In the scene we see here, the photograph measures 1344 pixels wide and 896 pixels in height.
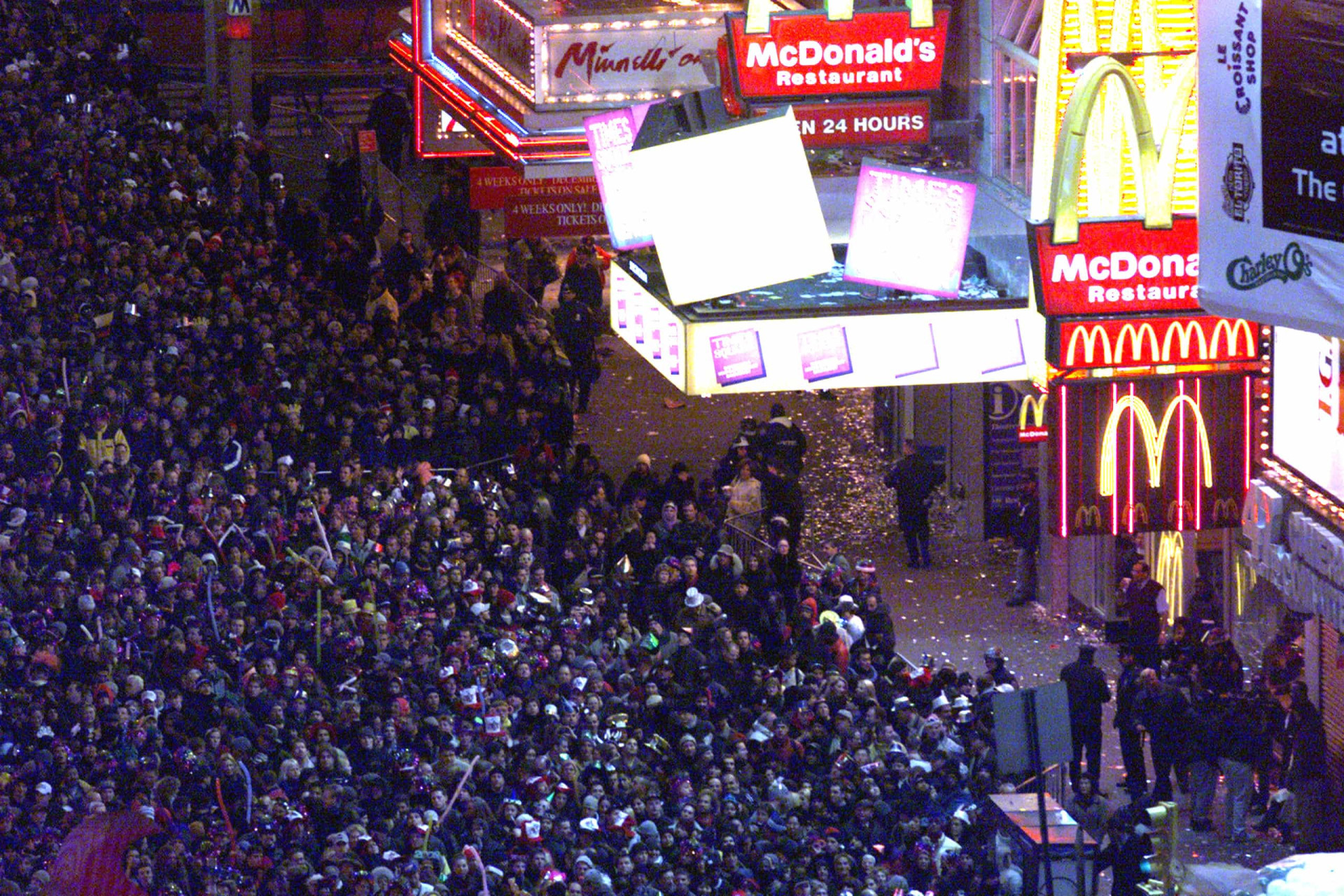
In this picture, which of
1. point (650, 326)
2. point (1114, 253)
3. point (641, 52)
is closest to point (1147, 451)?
point (1114, 253)

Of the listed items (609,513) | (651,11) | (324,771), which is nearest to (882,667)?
(609,513)

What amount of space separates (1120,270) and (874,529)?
904cm

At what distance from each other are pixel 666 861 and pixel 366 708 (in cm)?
260

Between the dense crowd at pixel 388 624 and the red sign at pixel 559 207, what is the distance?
4170mm

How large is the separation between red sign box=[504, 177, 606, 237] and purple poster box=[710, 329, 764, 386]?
894cm

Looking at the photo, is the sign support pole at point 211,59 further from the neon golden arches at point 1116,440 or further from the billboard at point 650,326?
the neon golden arches at point 1116,440

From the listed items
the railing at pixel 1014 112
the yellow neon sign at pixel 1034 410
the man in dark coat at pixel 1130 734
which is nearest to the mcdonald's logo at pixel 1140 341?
the yellow neon sign at pixel 1034 410

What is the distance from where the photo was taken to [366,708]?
58.2 ft

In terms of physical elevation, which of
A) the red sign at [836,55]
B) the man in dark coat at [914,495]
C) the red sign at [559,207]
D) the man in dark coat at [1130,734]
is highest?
the red sign at [836,55]

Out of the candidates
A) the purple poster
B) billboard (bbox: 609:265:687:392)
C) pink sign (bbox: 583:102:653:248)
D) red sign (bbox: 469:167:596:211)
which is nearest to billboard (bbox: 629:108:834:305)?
the purple poster

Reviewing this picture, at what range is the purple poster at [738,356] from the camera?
70.7 ft

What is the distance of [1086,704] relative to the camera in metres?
19.5

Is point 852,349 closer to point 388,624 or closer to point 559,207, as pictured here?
point 388,624

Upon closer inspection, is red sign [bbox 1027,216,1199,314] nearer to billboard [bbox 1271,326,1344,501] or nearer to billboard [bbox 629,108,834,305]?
billboard [bbox 1271,326,1344,501]
